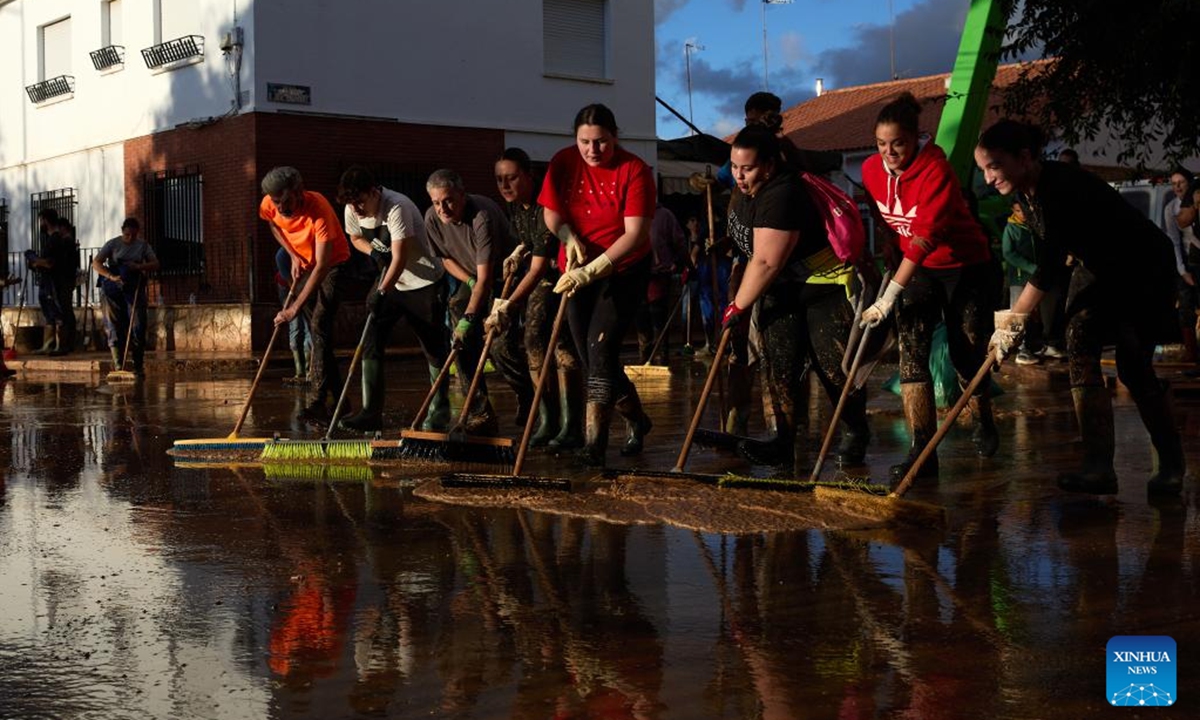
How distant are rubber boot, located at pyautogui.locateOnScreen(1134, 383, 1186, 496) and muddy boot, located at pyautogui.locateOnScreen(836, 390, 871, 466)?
5.46 feet

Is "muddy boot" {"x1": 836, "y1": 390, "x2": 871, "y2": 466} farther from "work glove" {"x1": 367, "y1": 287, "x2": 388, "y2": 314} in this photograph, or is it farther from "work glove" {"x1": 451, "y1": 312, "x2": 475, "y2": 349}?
"work glove" {"x1": 367, "y1": 287, "x2": 388, "y2": 314}

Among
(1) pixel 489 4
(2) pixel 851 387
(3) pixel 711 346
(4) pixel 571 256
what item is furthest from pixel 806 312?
(1) pixel 489 4

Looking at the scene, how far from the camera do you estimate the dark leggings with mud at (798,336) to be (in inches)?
302

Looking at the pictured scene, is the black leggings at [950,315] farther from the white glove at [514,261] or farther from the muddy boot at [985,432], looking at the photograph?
the white glove at [514,261]

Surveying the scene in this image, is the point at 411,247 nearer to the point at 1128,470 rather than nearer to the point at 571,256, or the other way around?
the point at 571,256

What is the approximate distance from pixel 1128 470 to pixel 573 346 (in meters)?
3.04

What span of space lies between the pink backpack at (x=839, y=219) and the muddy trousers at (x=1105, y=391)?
1.12 metres

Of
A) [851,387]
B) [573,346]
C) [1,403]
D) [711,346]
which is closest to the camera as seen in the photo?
[851,387]

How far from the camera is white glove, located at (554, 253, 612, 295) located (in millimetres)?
7645

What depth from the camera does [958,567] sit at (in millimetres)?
5297

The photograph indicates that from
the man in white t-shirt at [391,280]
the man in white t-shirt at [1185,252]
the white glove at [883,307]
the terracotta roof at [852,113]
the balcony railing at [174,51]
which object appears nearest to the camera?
the white glove at [883,307]

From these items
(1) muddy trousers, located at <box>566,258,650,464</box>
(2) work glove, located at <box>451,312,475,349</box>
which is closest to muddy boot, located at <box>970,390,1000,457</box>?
(1) muddy trousers, located at <box>566,258,650,464</box>

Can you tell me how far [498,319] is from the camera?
8117 mm

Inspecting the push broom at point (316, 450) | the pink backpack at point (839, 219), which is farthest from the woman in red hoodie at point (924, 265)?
the push broom at point (316, 450)
